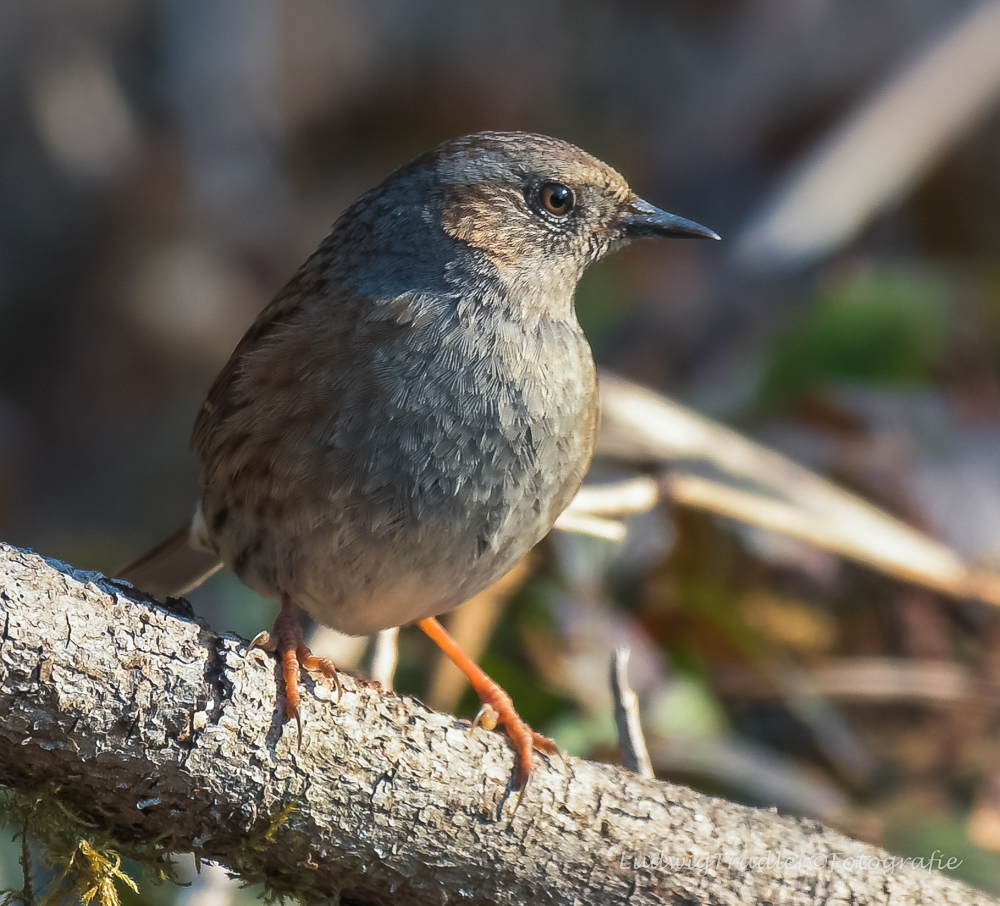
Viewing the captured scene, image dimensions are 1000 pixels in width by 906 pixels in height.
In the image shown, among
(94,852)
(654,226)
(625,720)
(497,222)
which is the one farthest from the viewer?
(654,226)

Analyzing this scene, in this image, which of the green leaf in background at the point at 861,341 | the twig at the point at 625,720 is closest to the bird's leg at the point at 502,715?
the twig at the point at 625,720

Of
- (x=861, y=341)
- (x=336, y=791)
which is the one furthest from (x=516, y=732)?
(x=861, y=341)

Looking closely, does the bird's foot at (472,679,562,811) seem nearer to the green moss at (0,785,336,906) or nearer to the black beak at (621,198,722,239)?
the green moss at (0,785,336,906)

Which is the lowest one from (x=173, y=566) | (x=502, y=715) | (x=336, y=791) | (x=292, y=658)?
(x=336, y=791)

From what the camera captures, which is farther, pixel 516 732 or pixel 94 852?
pixel 516 732

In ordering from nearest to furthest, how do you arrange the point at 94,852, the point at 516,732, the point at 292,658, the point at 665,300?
the point at 94,852 < the point at 292,658 < the point at 516,732 < the point at 665,300

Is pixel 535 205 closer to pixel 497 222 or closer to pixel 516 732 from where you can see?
pixel 497 222

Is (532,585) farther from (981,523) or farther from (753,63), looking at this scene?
(753,63)
